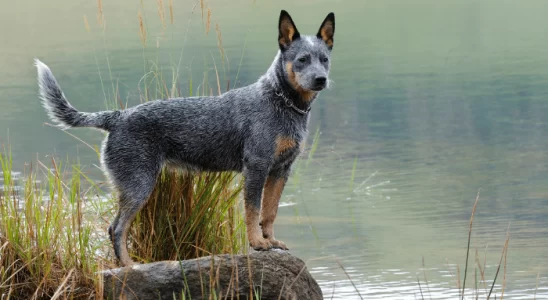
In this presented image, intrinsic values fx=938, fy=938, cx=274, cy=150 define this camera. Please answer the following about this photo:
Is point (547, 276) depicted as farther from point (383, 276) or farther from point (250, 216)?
point (250, 216)

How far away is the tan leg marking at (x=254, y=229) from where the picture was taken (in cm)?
615

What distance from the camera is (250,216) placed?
242 inches

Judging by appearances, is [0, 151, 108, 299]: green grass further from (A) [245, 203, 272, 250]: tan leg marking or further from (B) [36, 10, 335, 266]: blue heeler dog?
(A) [245, 203, 272, 250]: tan leg marking


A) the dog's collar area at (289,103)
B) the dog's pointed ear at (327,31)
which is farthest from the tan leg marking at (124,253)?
the dog's pointed ear at (327,31)

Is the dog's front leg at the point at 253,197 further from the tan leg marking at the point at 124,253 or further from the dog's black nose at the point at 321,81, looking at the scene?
the tan leg marking at the point at 124,253

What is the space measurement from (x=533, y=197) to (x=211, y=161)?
8332 mm

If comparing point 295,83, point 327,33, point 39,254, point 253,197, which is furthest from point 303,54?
point 39,254

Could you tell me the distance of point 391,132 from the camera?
1991cm

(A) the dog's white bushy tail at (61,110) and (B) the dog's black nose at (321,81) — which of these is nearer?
(B) the dog's black nose at (321,81)

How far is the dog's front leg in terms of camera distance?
614cm

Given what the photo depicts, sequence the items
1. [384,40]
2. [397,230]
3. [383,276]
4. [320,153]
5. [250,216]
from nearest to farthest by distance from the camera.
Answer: [250,216] < [383,276] < [397,230] < [320,153] < [384,40]

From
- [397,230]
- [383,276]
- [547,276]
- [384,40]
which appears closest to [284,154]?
[383,276]

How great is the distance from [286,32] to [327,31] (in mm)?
294

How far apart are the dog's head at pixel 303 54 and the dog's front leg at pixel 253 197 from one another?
604 mm
